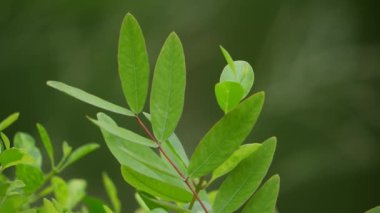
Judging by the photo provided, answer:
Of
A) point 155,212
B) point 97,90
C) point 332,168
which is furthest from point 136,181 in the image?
point 332,168

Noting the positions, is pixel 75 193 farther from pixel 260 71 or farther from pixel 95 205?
pixel 260 71

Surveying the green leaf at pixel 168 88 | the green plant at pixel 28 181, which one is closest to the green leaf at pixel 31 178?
the green plant at pixel 28 181

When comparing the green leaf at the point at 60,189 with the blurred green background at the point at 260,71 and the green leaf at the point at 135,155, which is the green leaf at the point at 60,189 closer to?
the green leaf at the point at 135,155

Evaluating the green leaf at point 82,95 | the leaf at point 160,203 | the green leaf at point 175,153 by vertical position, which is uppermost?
the green leaf at point 82,95

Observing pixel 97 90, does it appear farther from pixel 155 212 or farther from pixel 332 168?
pixel 155 212

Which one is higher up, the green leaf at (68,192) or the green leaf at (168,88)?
the green leaf at (168,88)

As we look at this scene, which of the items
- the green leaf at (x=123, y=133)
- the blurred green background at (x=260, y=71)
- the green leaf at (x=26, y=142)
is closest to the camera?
the green leaf at (x=123, y=133)

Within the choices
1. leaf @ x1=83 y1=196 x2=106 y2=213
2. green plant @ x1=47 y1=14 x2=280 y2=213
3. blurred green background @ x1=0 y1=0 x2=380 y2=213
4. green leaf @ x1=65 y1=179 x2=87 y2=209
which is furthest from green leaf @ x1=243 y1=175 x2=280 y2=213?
blurred green background @ x1=0 y1=0 x2=380 y2=213
